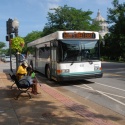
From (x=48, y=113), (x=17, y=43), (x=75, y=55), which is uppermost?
(x=17, y=43)

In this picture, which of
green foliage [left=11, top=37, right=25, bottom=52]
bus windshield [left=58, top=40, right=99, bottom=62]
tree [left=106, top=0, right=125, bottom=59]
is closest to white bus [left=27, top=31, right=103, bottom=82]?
bus windshield [left=58, top=40, right=99, bottom=62]

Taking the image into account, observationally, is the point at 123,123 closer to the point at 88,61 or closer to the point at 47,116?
the point at 47,116

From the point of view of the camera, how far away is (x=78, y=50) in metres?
15.3

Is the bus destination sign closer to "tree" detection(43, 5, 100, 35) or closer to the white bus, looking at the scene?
the white bus

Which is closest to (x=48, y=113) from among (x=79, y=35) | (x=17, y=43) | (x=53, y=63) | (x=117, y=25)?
(x=79, y=35)

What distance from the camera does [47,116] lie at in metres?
7.64

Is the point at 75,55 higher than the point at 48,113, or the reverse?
the point at 75,55

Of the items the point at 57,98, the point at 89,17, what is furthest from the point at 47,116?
the point at 89,17

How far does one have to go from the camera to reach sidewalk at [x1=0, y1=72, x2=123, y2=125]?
23.3 feet

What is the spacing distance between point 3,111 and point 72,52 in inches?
294

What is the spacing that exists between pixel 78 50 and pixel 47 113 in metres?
7.67

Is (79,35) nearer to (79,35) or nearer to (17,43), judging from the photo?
(79,35)

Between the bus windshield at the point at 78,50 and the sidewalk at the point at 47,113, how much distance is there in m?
5.00

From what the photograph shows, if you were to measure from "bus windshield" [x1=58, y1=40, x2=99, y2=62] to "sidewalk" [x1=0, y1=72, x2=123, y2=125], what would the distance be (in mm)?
4996
